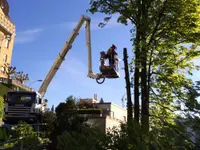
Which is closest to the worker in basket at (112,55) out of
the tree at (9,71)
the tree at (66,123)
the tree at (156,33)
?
the tree at (66,123)

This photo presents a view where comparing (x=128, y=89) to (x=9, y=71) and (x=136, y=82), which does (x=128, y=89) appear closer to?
(x=136, y=82)

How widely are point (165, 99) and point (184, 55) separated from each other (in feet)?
8.27

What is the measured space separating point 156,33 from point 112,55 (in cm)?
871

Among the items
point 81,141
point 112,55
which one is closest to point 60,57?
point 112,55

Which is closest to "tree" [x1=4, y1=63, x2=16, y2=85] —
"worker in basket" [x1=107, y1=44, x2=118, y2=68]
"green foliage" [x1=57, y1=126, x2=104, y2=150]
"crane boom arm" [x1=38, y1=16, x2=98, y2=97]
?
"crane boom arm" [x1=38, y1=16, x2=98, y2=97]

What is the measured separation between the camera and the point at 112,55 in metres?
22.2

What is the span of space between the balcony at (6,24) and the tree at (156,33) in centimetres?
4449

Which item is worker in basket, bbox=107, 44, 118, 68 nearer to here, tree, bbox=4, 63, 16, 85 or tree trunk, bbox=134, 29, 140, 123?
tree trunk, bbox=134, 29, 140, 123

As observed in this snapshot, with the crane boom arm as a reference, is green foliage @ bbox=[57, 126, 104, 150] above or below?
below

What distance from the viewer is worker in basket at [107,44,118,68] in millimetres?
21959

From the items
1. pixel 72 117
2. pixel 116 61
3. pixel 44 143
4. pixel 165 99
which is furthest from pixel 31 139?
pixel 116 61

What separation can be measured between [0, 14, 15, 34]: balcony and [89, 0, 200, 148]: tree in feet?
146

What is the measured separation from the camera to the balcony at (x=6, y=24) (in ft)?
177

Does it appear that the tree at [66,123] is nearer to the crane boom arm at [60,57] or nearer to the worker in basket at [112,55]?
the worker in basket at [112,55]
